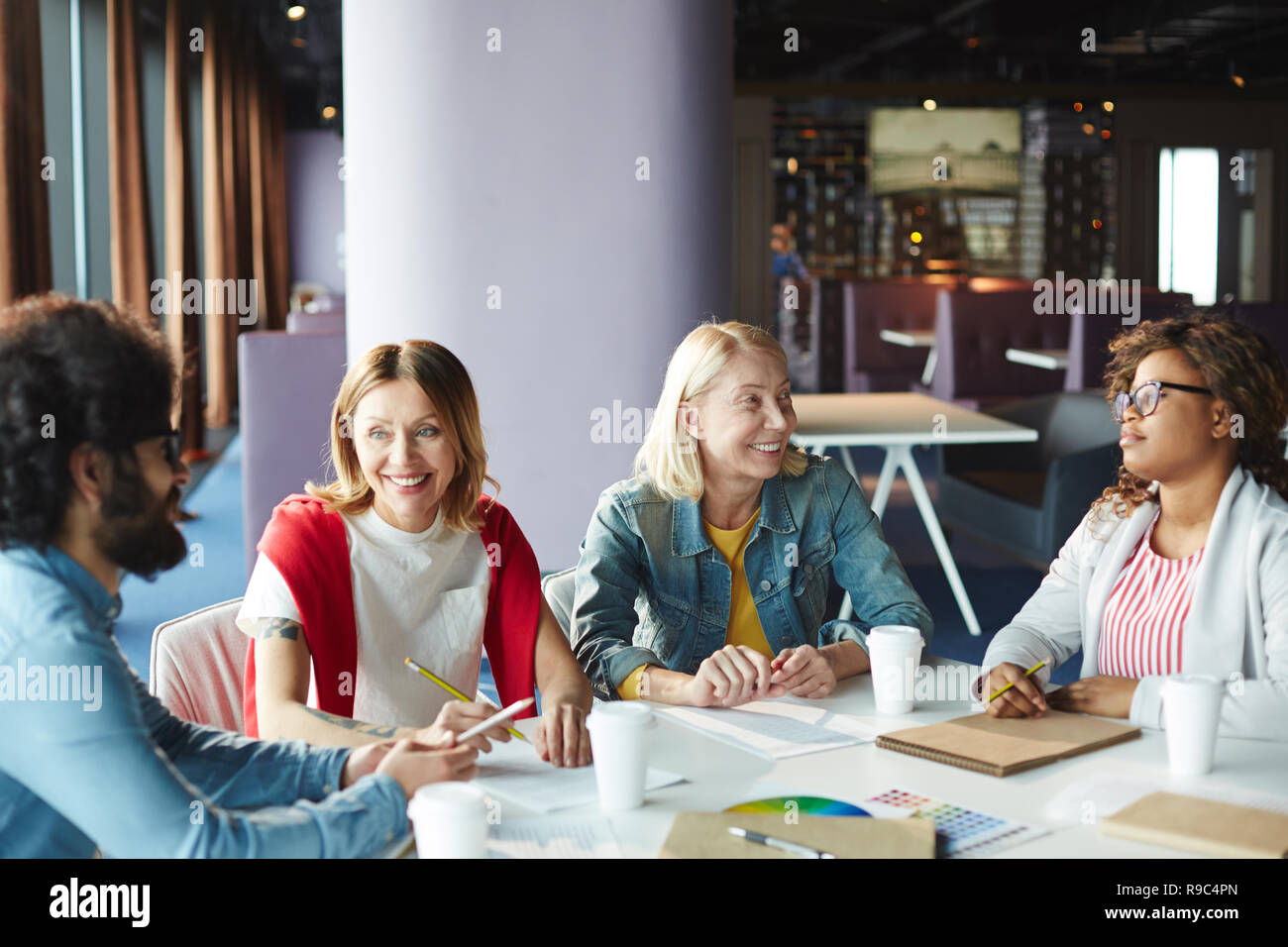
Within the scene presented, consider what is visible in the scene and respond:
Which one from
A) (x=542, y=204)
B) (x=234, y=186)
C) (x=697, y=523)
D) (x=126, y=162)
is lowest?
(x=697, y=523)

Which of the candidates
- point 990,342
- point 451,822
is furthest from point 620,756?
point 990,342

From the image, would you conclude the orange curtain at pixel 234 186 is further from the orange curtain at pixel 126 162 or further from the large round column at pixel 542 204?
the large round column at pixel 542 204

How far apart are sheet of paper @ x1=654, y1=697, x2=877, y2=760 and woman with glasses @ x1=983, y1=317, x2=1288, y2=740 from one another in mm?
256

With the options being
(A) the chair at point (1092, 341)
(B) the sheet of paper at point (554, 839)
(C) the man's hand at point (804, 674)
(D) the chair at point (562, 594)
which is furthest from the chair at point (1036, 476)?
(B) the sheet of paper at point (554, 839)

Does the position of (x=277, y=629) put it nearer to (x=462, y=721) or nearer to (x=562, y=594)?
(x=462, y=721)

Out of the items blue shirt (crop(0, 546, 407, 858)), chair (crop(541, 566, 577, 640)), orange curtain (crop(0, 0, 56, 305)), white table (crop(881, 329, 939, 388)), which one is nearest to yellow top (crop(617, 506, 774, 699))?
chair (crop(541, 566, 577, 640))

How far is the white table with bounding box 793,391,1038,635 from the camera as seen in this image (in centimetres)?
468

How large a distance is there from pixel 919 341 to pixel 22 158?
6.31 m

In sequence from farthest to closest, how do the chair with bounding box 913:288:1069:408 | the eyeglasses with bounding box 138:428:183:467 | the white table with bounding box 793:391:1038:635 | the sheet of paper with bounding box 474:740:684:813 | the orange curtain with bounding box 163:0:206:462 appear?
1. the orange curtain with bounding box 163:0:206:462
2. the chair with bounding box 913:288:1069:408
3. the white table with bounding box 793:391:1038:635
4. the sheet of paper with bounding box 474:740:684:813
5. the eyeglasses with bounding box 138:428:183:467

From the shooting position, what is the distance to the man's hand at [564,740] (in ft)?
5.20

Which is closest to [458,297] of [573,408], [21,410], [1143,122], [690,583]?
[573,408]

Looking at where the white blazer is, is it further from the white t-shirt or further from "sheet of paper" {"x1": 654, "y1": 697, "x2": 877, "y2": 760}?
the white t-shirt

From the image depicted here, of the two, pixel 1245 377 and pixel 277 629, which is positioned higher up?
pixel 1245 377

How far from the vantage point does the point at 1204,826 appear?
4.33 feet
